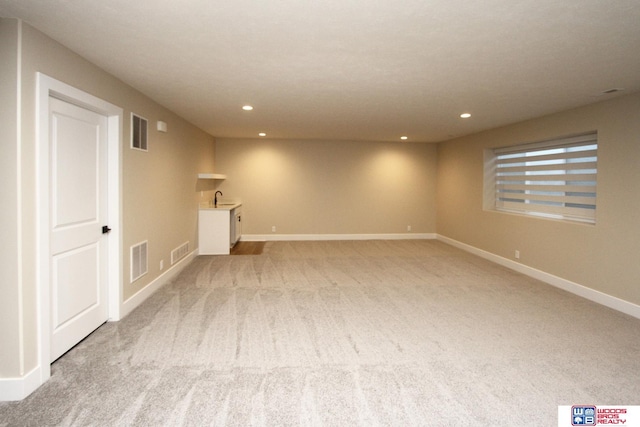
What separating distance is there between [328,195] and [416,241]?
2.31 metres

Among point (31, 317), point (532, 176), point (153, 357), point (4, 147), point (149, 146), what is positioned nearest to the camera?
point (4, 147)

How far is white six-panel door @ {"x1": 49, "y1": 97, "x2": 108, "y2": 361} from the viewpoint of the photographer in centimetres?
286

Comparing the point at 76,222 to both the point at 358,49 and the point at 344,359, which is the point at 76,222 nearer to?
the point at 344,359

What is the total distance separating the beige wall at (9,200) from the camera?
2.32 metres

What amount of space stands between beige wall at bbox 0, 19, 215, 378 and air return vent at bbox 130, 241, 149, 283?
8 centimetres

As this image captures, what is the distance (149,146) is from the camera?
4492mm

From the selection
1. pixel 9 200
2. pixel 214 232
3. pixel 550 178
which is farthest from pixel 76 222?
pixel 550 178

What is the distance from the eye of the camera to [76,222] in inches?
124

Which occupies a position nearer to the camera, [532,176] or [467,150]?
[532,176]

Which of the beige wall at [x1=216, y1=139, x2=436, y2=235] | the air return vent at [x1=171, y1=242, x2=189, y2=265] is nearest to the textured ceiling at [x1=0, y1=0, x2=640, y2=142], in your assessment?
the air return vent at [x1=171, y1=242, x2=189, y2=265]

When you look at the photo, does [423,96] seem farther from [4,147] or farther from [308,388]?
[4,147]

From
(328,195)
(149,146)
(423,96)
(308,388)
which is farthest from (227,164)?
(308,388)

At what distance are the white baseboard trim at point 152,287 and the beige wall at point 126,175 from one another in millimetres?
72

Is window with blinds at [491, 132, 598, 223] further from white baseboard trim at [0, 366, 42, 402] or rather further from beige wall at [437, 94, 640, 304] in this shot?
white baseboard trim at [0, 366, 42, 402]
